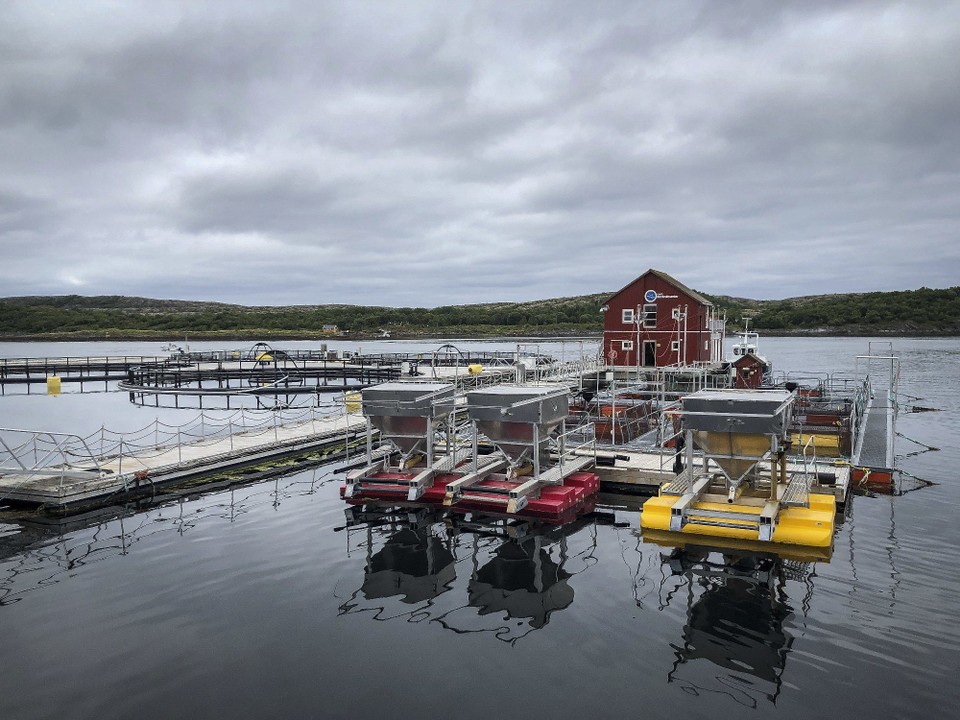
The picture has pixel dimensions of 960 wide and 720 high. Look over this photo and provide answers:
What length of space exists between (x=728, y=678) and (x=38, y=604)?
1354 cm

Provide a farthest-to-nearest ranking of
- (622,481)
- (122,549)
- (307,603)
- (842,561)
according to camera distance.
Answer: (622,481) < (122,549) < (842,561) < (307,603)

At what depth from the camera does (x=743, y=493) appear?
19.5m

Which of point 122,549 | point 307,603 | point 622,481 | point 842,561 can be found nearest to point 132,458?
point 122,549

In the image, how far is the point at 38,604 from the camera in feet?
46.4

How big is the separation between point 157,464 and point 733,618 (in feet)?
67.7

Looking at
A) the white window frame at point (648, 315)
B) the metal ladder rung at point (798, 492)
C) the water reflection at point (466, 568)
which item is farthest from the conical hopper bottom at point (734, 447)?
the white window frame at point (648, 315)

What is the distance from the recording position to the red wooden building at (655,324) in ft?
153

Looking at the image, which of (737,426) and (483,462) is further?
(483,462)

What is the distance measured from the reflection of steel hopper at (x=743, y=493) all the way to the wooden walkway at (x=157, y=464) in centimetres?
1357

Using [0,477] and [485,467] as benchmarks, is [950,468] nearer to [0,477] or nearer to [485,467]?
[485,467]

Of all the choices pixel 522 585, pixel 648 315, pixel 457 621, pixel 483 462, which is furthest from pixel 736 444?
pixel 648 315

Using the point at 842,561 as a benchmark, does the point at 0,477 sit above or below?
above

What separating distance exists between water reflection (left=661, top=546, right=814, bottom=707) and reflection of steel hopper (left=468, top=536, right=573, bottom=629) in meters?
2.41

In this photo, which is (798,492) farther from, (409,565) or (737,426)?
(409,565)
